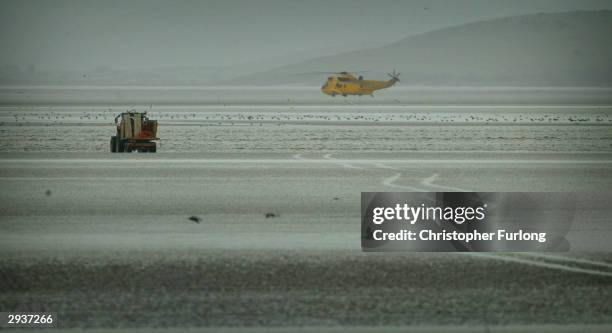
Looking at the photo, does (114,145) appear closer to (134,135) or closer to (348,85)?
(134,135)

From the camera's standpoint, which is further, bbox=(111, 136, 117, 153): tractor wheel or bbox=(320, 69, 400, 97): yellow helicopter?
bbox=(320, 69, 400, 97): yellow helicopter

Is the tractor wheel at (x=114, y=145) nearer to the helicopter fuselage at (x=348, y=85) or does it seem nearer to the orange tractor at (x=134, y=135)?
the orange tractor at (x=134, y=135)

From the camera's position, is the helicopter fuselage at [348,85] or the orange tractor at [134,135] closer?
the orange tractor at [134,135]

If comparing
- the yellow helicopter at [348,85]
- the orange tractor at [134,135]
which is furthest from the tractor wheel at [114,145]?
the yellow helicopter at [348,85]

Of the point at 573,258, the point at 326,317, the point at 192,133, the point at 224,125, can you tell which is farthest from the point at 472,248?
the point at 224,125

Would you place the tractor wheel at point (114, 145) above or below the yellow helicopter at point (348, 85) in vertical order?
below

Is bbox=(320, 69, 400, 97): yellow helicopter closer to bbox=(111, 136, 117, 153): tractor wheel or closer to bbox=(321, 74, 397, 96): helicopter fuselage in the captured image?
bbox=(321, 74, 397, 96): helicopter fuselage

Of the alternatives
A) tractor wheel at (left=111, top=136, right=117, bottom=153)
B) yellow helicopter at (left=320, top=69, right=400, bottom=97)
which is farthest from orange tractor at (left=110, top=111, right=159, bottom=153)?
yellow helicopter at (left=320, top=69, right=400, bottom=97)

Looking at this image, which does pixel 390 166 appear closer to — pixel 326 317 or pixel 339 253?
pixel 339 253
